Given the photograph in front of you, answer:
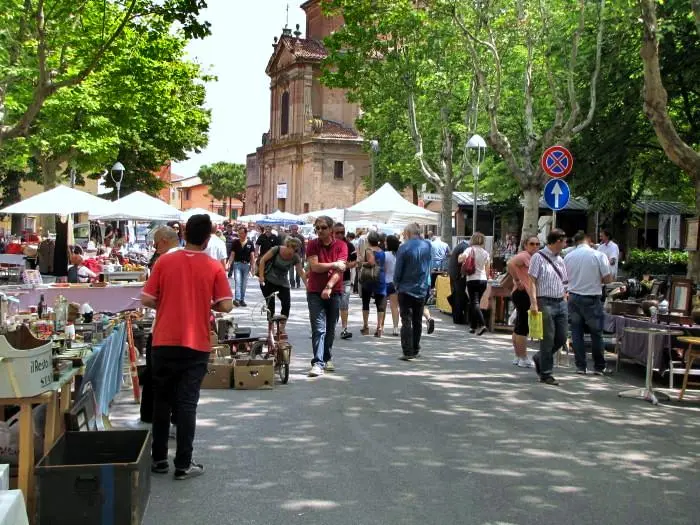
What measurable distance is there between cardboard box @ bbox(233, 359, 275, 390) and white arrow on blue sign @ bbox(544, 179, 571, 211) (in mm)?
6599

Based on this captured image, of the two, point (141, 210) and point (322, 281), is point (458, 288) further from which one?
point (141, 210)

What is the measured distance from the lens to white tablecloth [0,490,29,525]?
326cm

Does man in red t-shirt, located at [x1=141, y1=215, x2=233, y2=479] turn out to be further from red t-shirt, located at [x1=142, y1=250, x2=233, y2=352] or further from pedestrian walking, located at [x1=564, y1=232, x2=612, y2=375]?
pedestrian walking, located at [x1=564, y1=232, x2=612, y2=375]

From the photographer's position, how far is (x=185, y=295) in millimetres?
6402

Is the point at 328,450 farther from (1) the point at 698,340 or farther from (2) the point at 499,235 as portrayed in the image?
(2) the point at 499,235

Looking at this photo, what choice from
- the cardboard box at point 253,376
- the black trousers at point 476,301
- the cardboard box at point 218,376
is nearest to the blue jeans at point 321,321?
the cardboard box at point 253,376

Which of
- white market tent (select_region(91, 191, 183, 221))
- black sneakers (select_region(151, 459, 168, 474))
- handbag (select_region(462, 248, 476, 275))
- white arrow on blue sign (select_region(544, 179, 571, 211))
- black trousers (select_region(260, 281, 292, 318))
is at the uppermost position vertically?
white arrow on blue sign (select_region(544, 179, 571, 211))

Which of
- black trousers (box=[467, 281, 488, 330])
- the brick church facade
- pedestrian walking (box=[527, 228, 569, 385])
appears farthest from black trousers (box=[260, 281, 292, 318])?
the brick church facade

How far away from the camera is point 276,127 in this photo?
7894cm

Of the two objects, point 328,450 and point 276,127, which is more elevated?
point 276,127

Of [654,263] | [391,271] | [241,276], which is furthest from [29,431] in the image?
[654,263]

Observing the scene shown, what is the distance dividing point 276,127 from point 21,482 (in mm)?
74665

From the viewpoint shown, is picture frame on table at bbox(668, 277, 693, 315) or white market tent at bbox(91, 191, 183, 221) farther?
white market tent at bbox(91, 191, 183, 221)

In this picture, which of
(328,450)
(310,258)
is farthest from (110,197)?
(328,450)
